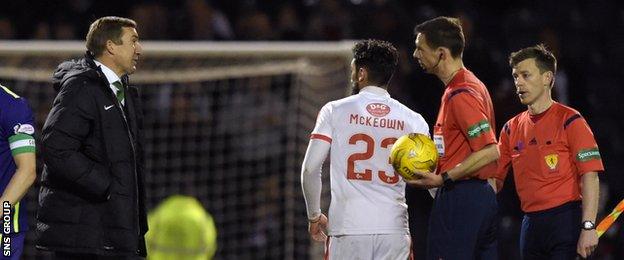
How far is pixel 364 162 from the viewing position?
605 centimetres

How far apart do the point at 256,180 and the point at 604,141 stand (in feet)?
10.3

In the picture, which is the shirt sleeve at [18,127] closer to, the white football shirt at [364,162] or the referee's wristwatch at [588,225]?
the white football shirt at [364,162]

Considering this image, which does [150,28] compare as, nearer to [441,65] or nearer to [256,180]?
[256,180]

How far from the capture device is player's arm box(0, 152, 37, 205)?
5.75 metres

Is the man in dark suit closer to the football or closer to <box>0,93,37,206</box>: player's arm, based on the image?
<box>0,93,37,206</box>: player's arm

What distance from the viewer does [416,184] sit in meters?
5.92

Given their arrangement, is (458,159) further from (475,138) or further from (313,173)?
(313,173)

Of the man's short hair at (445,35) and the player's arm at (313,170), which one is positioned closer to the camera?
the player's arm at (313,170)

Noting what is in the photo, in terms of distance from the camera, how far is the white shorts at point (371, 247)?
6031mm

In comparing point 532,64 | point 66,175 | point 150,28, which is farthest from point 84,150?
point 150,28

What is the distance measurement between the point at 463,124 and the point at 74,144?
69.9 inches

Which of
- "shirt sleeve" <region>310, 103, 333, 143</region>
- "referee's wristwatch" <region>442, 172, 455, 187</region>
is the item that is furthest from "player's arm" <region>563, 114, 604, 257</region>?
"shirt sleeve" <region>310, 103, 333, 143</region>

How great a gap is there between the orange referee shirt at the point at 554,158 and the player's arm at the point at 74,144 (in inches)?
77.6

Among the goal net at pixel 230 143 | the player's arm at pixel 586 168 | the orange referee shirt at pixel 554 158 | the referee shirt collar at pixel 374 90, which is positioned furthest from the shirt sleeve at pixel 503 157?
the goal net at pixel 230 143
